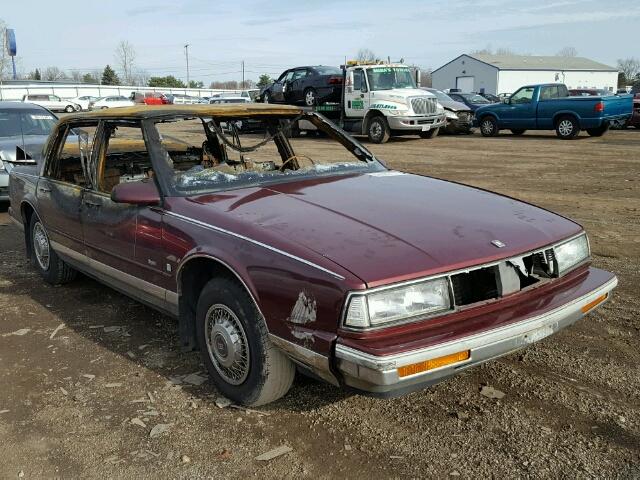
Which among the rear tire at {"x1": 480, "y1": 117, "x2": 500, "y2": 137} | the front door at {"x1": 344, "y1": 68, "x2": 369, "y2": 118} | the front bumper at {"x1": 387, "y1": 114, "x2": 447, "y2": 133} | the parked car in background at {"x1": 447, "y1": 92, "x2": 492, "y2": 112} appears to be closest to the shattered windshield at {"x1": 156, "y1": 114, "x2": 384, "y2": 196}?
the front bumper at {"x1": 387, "y1": 114, "x2": 447, "y2": 133}

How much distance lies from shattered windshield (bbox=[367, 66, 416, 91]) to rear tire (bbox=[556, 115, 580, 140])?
460 centimetres

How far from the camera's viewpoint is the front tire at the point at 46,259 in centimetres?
516

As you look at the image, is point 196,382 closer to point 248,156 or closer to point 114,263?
point 114,263

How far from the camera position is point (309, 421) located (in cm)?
307

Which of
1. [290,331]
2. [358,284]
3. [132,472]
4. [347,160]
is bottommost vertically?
[132,472]

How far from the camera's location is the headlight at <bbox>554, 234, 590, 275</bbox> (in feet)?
10.1

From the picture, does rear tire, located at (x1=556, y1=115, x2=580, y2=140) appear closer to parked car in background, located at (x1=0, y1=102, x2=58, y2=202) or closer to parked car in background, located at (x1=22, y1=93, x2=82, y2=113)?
parked car in background, located at (x1=0, y1=102, x2=58, y2=202)

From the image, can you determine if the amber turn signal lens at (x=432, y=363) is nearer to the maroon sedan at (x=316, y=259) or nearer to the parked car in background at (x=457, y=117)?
the maroon sedan at (x=316, y=259)

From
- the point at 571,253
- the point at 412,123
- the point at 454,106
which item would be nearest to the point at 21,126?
the point at 571,253

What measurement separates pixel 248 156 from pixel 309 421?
2.26 metres

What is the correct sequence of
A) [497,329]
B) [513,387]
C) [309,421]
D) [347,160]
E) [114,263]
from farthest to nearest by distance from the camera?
1. [347,160]
2. [114,263]
3. [513,387]
4. [309,421]
5. [497,329]

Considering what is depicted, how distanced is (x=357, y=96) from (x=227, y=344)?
16469 millimetres

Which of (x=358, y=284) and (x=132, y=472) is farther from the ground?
(x=358, y=284)

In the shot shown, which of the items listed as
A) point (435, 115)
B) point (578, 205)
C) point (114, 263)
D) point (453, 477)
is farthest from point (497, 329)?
point (435, 115)
